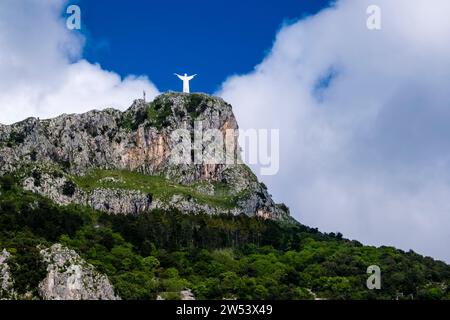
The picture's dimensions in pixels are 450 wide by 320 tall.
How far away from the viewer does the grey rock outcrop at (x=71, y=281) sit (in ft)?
531

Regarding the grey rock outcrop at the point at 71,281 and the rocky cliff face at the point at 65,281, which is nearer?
the rocky cliff face at the point at 65,281

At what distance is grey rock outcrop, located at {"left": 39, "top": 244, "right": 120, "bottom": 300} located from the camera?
162m

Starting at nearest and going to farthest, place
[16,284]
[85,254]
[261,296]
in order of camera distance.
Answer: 1. [16,284]
2. [261,296]
3. [85,254]

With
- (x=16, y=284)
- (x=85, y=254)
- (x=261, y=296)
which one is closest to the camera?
(x=16, y=284)

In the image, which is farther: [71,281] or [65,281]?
[71,281]

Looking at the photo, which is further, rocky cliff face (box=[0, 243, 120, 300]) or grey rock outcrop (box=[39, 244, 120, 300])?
grey rock outcrop (box=[39, 244, 120, 300])

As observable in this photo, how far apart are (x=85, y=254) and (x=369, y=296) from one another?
224 feet

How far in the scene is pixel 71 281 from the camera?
6476 inches

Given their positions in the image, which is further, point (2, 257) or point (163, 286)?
point (163, 286)

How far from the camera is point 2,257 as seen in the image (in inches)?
6560

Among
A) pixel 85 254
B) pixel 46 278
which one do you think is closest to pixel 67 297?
pixel 46 278
